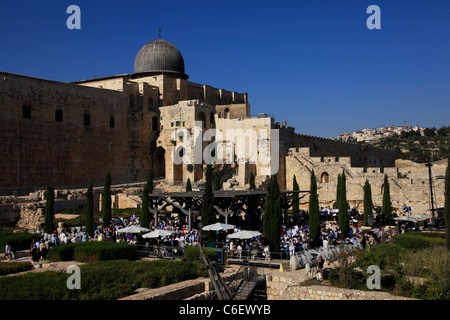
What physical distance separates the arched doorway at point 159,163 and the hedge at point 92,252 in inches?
963

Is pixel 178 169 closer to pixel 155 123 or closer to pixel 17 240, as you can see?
pixel 155 123

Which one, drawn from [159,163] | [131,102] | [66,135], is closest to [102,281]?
[66,135]

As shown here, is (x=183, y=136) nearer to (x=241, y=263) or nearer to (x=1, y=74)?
(x=1, y=74)

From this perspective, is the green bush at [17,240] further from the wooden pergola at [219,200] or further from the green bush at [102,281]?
the green bush at [102,281]

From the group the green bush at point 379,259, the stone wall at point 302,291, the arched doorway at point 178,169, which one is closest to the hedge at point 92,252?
the stone wall at point 302,291

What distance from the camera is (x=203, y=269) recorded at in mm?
12969

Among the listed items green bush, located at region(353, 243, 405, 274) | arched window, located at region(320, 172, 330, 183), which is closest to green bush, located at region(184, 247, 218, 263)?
green bush, located at region(353, 243, 405, 274)

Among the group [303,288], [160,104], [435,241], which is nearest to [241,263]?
[303,288]

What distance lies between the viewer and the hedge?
1542 centimetres

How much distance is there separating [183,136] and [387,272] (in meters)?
27.7

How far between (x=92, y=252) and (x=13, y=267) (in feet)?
8.65

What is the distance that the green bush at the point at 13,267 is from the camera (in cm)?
1342

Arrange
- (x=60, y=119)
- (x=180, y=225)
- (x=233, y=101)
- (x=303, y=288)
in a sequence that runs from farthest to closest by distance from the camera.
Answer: (x=233, y=101)
(x=60, y=119)
(x=180, y=225)
(x=303, y=288)

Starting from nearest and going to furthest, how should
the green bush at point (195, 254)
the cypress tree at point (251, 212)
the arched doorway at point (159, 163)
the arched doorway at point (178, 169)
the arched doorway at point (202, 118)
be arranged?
the green bush at point (195, 254) < the cypress tree at point (251, 212) < the arched doorway at point (178, 169) < the arched doorway at point (202, 118) < the arched doorway at point (159, 163)
